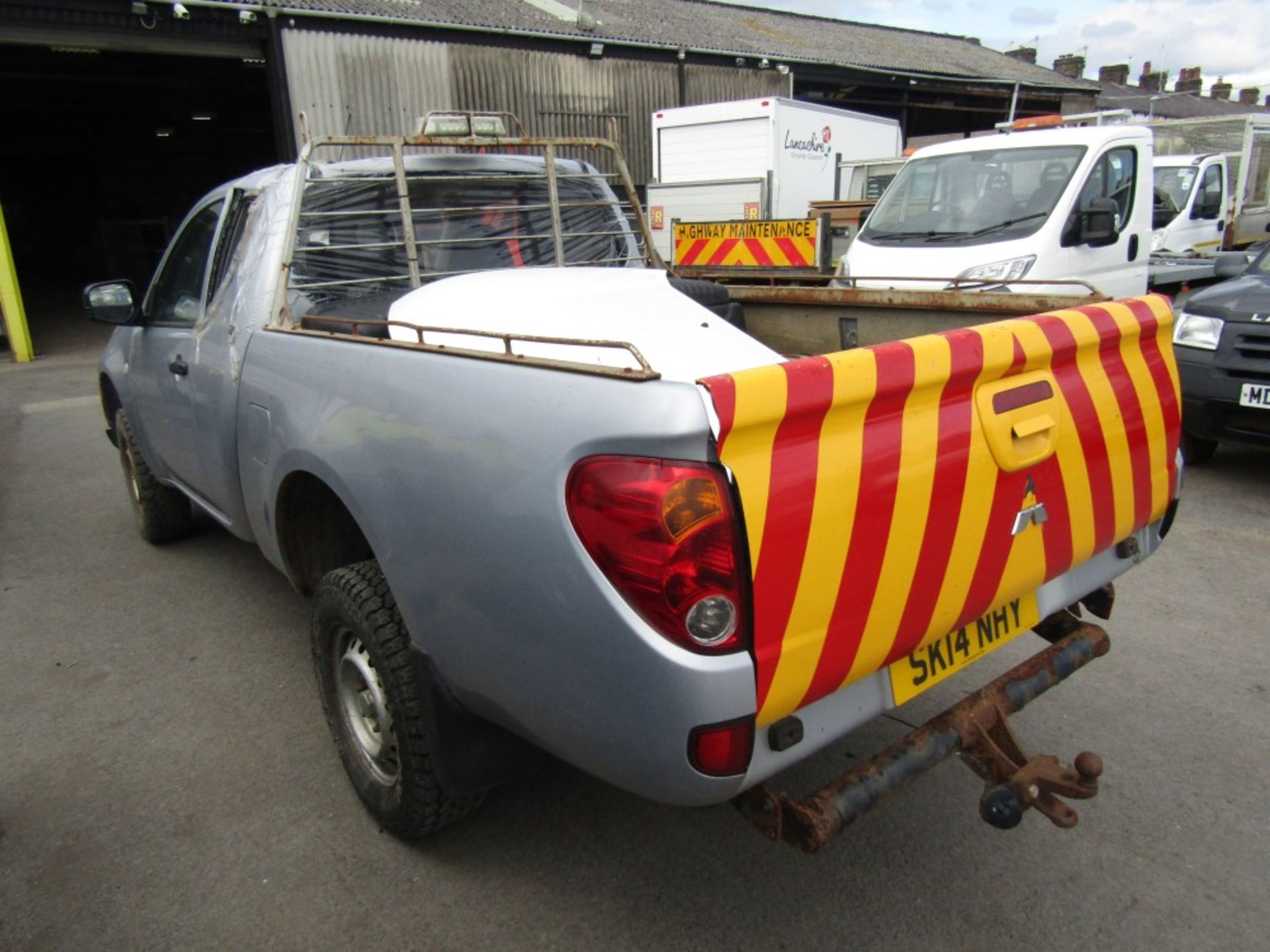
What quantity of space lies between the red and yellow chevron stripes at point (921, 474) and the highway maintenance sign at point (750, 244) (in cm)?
698

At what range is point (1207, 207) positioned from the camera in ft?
36.9

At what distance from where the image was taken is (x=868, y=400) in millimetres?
1858

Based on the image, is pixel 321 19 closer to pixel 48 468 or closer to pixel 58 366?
pixel 58 366

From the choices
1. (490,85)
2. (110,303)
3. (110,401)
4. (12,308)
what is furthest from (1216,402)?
(12,308)

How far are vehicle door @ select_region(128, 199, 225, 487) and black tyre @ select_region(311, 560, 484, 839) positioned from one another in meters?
1.45

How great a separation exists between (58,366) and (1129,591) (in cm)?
1258

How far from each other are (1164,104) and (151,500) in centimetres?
4223

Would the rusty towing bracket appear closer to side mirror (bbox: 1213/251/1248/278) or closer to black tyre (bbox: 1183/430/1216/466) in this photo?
black tyre (bbox: 1183/430/1216/466)

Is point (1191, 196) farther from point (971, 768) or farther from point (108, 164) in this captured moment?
point (108, 164)

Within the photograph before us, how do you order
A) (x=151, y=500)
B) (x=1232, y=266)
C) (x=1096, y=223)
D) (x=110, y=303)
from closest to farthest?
(x=110, y=303) → (x=151, y=500) → (x=1232, y=266) → (x=1096, y=223)

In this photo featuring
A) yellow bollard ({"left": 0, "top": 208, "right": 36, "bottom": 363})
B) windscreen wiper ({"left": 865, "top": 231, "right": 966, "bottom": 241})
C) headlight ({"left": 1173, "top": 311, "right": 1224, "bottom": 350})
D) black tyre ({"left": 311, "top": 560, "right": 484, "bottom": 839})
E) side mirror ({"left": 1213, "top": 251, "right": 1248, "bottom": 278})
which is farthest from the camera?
yellow bollard ({"left": 0, "top": 208, "right": 36, "bottom": 363})

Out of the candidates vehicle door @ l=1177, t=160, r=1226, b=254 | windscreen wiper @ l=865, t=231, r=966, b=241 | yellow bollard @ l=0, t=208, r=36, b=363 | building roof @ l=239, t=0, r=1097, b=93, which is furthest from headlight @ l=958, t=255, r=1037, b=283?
yellow bollard @ l=0, t=208, r=36, b=363

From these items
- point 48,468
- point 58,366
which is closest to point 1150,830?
point 48,468

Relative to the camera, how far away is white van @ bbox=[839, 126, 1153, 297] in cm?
700
